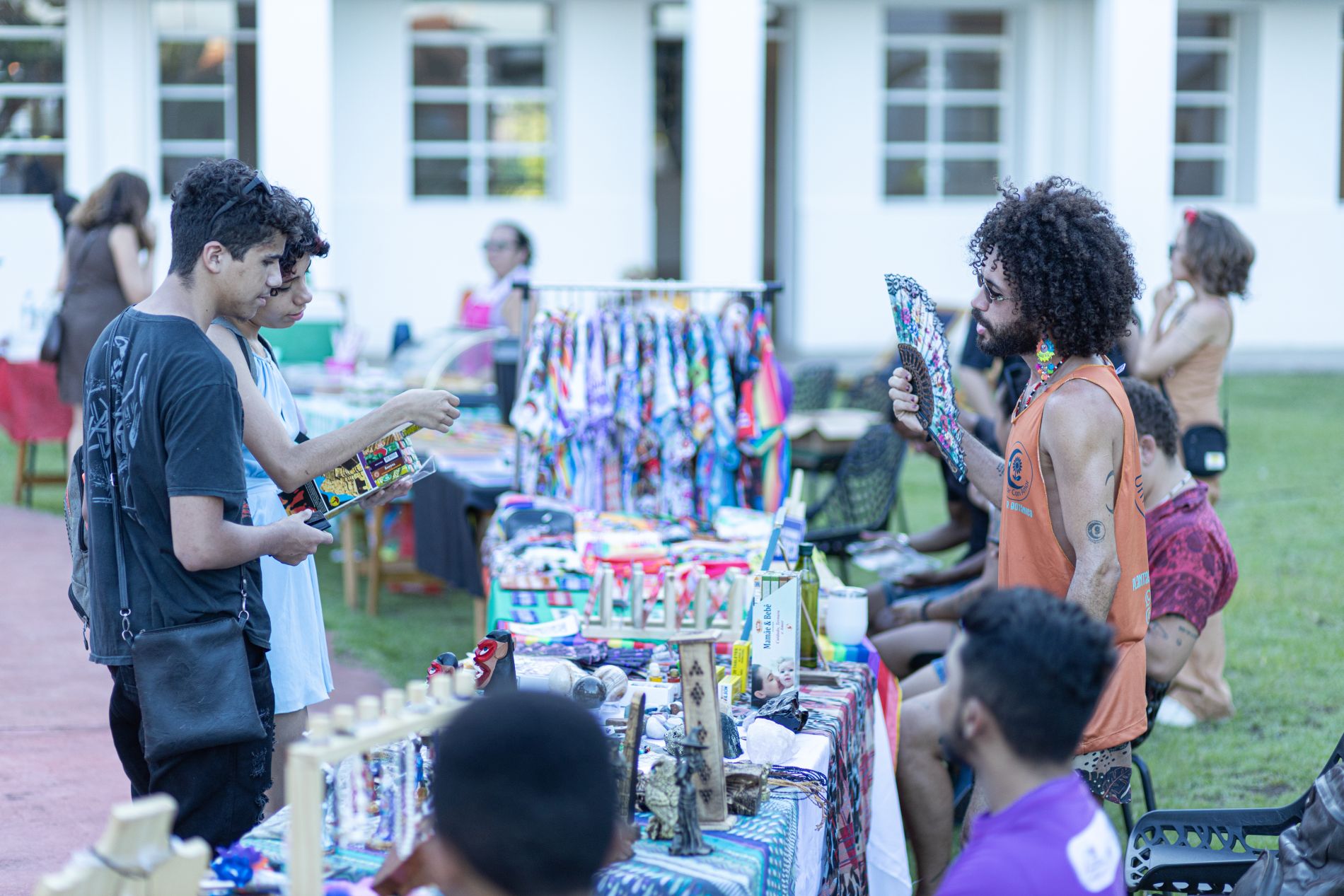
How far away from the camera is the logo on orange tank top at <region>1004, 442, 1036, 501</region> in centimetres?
285

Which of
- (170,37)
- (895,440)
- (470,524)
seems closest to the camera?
(470,524)

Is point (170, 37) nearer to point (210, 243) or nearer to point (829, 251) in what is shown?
point (829, 251)

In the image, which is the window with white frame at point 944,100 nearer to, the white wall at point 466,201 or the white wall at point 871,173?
the white wall at point 871,173

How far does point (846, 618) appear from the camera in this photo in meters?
3.71

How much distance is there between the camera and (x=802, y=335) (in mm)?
14898

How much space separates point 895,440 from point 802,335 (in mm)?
8449

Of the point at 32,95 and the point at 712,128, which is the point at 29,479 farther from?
the point at 712,128

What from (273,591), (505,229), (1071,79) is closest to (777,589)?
(273,591)

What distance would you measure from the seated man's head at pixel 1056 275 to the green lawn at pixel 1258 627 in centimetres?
222

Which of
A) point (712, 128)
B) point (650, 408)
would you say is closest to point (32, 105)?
point (712, 128)

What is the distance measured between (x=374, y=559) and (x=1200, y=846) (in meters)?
4.63

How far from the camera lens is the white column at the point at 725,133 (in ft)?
39.9

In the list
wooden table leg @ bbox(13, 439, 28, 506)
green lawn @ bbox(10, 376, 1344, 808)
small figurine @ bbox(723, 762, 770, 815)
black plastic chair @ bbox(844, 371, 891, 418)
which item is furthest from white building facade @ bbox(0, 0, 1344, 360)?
small figurine @ bbox(723, 762, 770, 815)

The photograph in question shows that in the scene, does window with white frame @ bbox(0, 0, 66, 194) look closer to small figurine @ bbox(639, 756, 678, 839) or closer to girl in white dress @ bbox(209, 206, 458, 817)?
girl in white dress @ bbox(209, 206, 458, 817)
